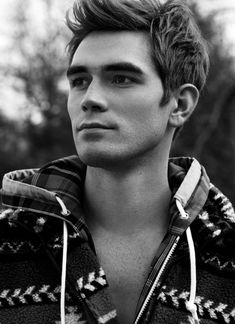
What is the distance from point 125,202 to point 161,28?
3.03 ft

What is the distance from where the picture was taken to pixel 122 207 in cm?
319

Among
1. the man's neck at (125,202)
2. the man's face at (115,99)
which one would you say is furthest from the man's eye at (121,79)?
the man's neck at (125,202)

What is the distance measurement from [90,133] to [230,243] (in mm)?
850

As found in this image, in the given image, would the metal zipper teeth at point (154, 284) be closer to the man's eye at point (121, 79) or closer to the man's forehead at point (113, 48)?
the man's eye at point (121, 79)

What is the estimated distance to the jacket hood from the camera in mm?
2980

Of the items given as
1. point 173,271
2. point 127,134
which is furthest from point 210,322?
point 127,134

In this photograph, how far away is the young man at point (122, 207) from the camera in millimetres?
2855

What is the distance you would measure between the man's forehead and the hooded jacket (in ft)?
2.21

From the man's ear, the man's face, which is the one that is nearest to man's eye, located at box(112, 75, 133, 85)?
the man's face

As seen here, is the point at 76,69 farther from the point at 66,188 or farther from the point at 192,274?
the point at 192,274

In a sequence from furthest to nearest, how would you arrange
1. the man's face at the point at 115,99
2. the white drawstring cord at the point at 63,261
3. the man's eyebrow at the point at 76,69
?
the man's eyebrow at the point at 76,69 → the man's face at the point at 115,99 → the white drawstring cord at the point at 63,261

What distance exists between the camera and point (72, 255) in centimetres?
289

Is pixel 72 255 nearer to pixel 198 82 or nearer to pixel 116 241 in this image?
pixel 116 241

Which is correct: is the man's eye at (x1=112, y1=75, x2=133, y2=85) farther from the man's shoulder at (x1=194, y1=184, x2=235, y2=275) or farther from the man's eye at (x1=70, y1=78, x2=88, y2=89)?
the man's shoulder at (x1=194, y1=184, x2=235, y2=275)
